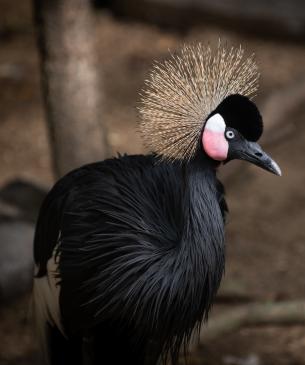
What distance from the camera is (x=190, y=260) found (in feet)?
6.48

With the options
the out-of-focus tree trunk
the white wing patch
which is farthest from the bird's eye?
the out-of-focus tree trunk

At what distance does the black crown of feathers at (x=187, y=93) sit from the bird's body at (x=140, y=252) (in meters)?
0.07

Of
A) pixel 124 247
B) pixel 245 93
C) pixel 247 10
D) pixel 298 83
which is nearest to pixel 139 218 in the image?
pixel 124 247

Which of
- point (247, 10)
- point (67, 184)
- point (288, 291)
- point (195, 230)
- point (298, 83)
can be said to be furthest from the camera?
point (247, 10)

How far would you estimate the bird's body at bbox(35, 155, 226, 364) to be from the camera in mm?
1983

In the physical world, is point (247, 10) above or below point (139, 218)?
above

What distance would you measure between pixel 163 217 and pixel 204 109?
285mm

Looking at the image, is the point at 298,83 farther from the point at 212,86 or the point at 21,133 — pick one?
the point at 212,86

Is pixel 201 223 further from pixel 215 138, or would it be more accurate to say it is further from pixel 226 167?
pixel 226 167

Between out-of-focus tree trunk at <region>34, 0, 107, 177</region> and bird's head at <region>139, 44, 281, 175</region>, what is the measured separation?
2.29 feet

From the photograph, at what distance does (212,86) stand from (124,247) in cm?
43

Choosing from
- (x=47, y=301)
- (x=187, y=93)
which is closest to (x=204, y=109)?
(x=187, y=93)

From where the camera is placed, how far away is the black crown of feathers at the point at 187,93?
2.00 metres

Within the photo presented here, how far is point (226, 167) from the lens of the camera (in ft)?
11.4
